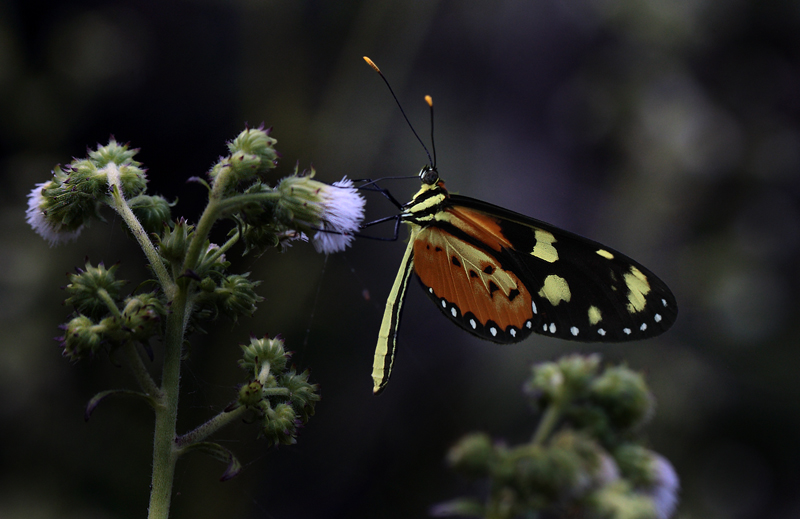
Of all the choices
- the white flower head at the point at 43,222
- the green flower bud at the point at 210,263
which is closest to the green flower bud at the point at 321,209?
the green flower bud at the point at 210,263

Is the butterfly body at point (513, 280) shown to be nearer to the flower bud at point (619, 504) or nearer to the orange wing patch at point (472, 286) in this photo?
the orange wing patch at point (472, 286)

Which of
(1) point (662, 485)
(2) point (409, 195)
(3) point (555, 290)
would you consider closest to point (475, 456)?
(1) point (662, 485)

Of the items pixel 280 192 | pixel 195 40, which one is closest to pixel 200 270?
pixel 280 192

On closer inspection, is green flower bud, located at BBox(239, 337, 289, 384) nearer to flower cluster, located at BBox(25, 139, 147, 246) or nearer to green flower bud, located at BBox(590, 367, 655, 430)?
flower cluster, located at BBox(25, 139, 147, 246)

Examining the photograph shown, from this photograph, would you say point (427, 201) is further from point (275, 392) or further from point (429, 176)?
point (275, 392)

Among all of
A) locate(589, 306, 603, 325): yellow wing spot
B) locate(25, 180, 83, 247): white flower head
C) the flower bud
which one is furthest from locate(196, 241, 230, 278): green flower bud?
locate(589, 306, 603, 325): yellow wing spot

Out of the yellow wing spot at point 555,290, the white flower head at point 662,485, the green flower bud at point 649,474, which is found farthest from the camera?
the yellow wing spot at point 555,290

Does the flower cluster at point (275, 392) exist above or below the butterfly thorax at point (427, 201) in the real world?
A: below

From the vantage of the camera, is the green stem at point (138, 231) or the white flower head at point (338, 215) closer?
the green stem at point (138, 231)
